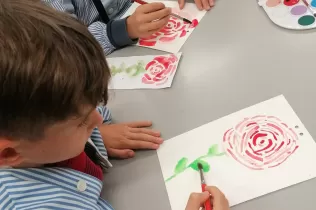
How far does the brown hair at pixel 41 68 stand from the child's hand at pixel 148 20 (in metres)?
0.46

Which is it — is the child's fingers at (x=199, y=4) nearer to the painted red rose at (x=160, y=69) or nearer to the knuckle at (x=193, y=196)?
the painted red rose at (x=160, y=69)

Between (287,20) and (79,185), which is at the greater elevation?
(287,20)

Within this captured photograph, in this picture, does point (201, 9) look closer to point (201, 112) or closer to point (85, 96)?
point (201, 112)

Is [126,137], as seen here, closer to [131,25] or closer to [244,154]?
[244,154]

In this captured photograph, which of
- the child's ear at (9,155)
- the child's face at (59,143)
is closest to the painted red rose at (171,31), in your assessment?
the child's face at (59,143)

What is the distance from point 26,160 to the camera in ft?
2.44

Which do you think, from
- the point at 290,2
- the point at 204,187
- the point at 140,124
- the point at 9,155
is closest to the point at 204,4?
the point at 290,2

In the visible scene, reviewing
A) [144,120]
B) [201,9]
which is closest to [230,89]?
[144,120]

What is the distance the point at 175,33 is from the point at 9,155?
56 centimetres

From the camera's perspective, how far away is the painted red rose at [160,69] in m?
1.03

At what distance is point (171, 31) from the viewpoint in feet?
3.74

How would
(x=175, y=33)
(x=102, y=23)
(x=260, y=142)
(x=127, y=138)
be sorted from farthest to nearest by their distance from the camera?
(x=102, y=23) < (x=175, y=33) < (x=127, y=138) < (x=260, y=142)

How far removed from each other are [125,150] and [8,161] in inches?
10.0

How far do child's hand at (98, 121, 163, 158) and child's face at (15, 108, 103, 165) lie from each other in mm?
145
